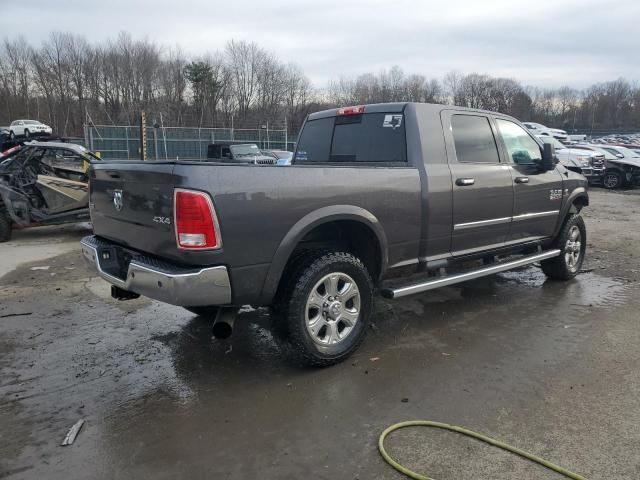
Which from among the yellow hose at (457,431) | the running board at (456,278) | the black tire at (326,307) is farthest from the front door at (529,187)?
the yellow hose at (457,431)

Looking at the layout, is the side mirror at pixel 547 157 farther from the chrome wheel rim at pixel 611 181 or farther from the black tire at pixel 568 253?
the chrome wheel rim at pixel 611 181

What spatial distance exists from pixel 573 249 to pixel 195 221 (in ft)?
17.0

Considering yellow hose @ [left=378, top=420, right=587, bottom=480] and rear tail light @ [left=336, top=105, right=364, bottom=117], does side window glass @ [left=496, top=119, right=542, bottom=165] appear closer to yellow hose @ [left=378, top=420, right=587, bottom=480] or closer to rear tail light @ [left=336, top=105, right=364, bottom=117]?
rear tail light @ [left=336, top=105, right=364, bottom=117]

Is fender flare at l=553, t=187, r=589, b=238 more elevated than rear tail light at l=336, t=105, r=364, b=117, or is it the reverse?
rear tail light at l=336, t=105, r=364, b=117

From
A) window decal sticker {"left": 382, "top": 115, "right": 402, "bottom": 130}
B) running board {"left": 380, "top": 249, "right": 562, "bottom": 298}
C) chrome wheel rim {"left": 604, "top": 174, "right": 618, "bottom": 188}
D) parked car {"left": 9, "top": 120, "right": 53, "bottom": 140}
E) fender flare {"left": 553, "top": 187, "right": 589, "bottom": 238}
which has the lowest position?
running board {"left": 380, "top": 249, "right": 562, "bottom": 298}

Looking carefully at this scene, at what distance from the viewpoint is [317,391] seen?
349cm

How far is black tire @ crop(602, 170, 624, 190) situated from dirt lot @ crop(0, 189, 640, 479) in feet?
53.6

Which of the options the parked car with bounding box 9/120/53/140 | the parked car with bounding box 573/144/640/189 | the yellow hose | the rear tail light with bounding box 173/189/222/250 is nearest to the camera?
the yellow hose

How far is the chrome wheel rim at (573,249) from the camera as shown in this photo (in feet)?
20.4

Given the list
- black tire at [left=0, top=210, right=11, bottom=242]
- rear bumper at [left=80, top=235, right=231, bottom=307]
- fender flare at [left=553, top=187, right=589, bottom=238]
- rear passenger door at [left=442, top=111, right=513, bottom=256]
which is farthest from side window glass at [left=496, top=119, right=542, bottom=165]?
black tire at [left=0, top=210, right=11, bottom=242]

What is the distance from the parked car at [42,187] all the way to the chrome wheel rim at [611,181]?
18.9 meters

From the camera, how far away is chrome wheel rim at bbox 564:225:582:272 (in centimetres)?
621

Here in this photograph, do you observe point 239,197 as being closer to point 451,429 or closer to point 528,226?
point 451,429

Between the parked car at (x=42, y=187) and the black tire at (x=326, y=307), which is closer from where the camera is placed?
the black tire at (x=326, y=307)
